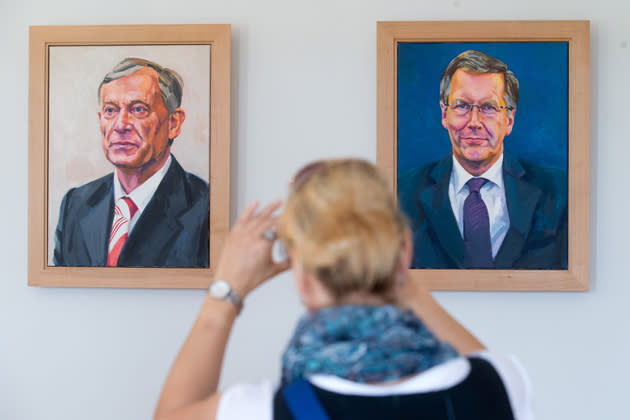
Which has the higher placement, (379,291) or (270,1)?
(270,1)

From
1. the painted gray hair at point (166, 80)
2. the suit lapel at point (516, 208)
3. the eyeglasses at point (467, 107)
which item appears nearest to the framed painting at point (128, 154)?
the painted gray hair at point (166, 80)

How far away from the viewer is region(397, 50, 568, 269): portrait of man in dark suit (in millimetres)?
1535

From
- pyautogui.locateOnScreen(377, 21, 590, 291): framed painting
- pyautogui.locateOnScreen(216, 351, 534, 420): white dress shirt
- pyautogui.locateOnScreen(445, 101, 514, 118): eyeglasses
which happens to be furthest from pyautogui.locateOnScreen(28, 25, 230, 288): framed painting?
pyautogui.locateOnScreen(216, 351, 534, 420): white dress shirt

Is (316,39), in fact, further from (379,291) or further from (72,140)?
(379,291)

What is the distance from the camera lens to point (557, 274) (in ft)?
5.00

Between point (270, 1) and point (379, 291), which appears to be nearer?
point (379, 291)

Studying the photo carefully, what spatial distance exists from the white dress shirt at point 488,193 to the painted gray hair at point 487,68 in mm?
174

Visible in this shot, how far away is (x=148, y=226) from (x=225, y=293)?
909 mm

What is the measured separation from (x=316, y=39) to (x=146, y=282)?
866mm

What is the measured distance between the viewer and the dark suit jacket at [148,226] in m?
1.57

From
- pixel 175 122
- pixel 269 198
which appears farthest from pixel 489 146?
pixel 175 122

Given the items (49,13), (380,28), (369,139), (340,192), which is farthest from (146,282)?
(340,192)

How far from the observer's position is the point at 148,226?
1.58 m

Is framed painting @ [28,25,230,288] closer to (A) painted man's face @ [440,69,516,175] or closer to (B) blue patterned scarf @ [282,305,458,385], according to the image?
(A) painted man's face @ [440,69,516,175]
